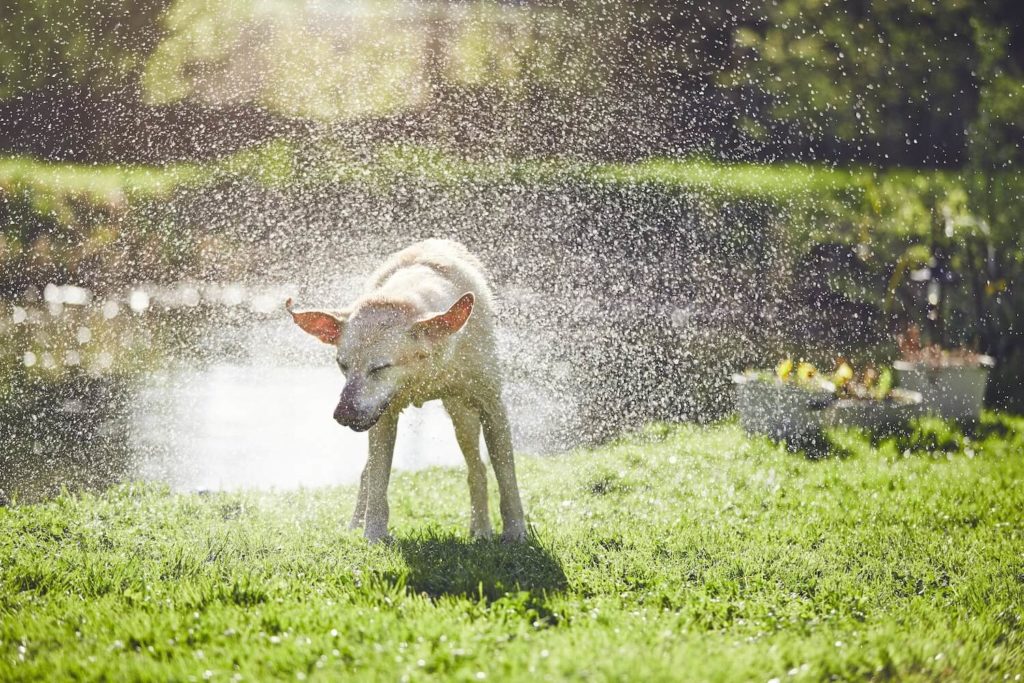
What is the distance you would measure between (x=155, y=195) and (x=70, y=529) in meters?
10.7

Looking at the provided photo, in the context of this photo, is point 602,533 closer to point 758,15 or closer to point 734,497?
point 734,497

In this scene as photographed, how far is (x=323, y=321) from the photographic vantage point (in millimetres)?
5027

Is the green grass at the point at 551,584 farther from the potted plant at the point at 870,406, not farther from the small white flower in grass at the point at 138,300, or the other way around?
the small white flower in grass at the point at 138,300

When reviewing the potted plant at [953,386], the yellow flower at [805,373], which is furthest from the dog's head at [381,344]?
the potted plant at [953,386]

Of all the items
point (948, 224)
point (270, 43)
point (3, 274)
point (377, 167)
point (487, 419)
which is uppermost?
point (270, 43)

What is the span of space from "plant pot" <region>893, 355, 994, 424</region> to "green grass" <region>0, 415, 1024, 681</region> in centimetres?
227

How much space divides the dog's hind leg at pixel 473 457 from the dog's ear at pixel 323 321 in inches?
34.0

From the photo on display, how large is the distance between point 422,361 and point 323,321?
553mm

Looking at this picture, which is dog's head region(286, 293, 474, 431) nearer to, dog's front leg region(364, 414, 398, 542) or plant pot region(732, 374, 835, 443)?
dog's front leg region(364, 414, 398, 542)

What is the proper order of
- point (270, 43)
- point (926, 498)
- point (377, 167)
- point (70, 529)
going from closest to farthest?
point (70, 529), point (926, 498), point (377, 167), point (270, 43)

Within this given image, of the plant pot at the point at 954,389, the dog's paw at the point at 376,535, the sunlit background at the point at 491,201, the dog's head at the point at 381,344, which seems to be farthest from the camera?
the sunlit background at the point at 491,201

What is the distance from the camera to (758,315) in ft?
48.3

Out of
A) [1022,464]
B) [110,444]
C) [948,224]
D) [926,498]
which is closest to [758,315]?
[948,224]

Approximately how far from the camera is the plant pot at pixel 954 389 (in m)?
9.95
